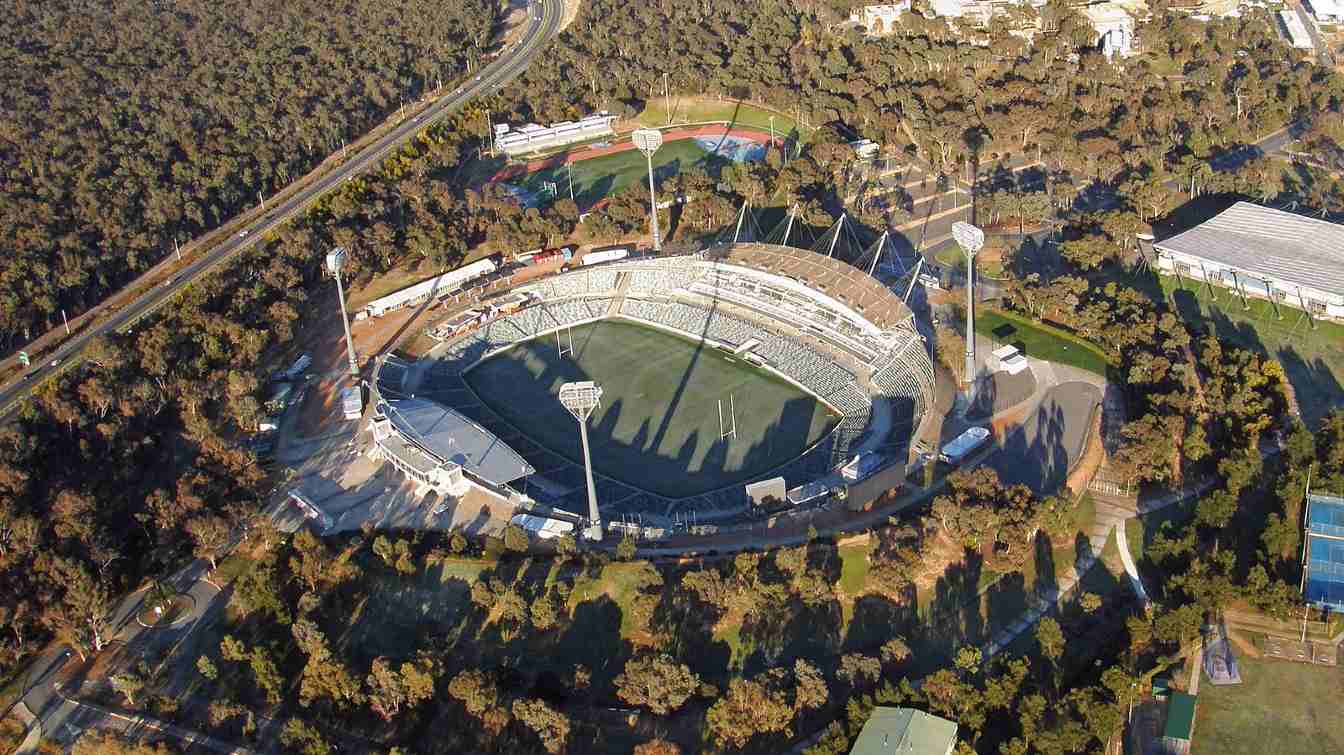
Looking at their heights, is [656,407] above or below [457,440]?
below

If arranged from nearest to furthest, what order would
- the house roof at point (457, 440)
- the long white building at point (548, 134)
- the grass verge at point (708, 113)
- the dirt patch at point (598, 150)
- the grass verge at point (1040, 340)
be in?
the house roof at point (457, 440), the grass verge at point (1040, 340), the dirt patch at point (598, 150), the long white building at point (548, 134), the grass verge at point (708, 113)

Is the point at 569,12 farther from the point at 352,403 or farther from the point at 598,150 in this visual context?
the point at 352,403

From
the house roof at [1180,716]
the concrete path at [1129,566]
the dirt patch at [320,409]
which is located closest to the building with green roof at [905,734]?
the house roof at [1180,716]

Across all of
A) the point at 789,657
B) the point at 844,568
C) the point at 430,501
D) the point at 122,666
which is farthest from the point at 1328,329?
the point at 122,666

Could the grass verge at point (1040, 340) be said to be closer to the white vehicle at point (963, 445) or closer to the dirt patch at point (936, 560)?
the white vehicle at point (963, 445)

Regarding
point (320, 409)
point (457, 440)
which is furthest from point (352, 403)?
point (457, 440)
